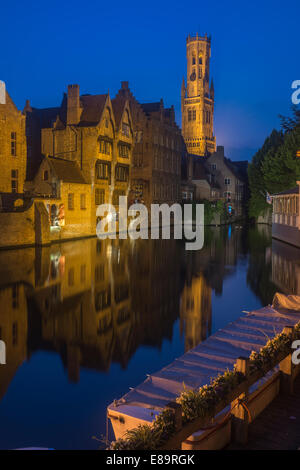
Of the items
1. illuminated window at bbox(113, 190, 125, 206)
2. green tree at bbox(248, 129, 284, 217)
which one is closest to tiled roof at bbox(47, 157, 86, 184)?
illuminated window at bbox(113, 190, 125, 206)

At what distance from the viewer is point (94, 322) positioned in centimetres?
1486

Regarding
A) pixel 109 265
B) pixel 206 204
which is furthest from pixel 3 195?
pixel 206 204

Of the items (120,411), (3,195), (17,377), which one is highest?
(3,195)

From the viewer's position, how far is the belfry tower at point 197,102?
170 metres

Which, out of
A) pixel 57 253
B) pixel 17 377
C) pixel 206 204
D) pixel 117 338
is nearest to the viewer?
pixel 17 377

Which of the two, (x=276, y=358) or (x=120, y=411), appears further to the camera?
(x=276, y=358)

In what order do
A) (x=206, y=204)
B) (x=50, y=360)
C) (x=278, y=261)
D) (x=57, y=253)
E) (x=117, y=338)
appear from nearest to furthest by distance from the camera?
1. (x=50, y=360)
2. (x=117, y=338)
3. (x=278, y=261)
4. (x=57, y=253)
5. (x=206, y=204)

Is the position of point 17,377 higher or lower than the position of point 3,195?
lower

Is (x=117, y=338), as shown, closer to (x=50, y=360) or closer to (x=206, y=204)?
(x=50, y=360)

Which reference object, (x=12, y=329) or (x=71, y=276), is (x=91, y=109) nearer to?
(x=71, y=276)

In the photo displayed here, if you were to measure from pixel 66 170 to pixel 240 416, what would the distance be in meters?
41.4

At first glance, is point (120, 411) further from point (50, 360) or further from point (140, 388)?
point (50, 360)

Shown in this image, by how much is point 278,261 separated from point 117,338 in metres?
21.1

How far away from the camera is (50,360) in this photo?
11266 millimetres
